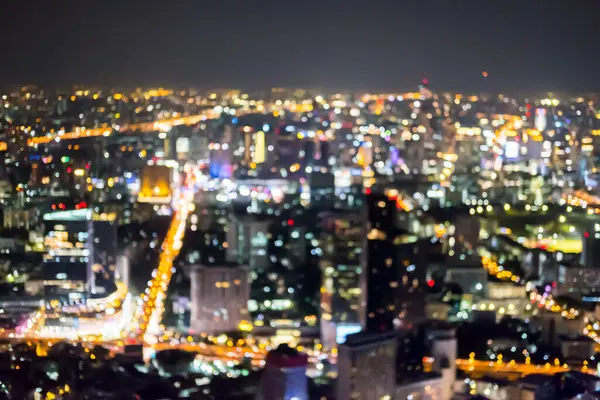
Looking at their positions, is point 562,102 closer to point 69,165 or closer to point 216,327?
point 216,327

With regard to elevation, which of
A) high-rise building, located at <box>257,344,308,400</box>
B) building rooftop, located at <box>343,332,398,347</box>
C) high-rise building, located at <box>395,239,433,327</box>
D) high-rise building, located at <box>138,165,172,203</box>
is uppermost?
high-rise building, located at <box>138,165,172,203</box>

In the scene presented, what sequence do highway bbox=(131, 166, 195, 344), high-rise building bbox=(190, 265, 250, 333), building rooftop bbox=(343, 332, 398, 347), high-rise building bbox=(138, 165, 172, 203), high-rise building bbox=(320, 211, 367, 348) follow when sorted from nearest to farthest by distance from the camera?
building rooftop bbox=(343, 332, 398, 347) < high-rise building bbox=(320, 211, 367, 348) < highway bbox=(131, 166, 195, 344) < high-rise building bbox=(190, 265, 250, 333) < high-rise building bbox=(138, 165, 172, 203)

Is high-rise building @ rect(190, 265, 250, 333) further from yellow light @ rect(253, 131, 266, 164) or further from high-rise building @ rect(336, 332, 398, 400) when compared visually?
yellow light @ rect(253, 131, 266, 164)

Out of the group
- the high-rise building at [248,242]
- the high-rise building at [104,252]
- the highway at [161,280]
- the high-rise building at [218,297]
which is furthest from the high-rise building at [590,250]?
the high-rise building at [104,252]

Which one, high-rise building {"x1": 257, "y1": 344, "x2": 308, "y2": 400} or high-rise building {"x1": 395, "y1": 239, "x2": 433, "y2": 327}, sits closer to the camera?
high-rise building {"x1": 257, "y1": 344, "x2": 308, "y2": 400}

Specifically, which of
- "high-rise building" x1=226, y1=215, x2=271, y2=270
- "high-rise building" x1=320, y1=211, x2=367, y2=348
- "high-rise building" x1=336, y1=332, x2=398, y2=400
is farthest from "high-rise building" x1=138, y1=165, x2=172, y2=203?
"high-rise building" x1=336, y1=332, x2=398, y2=400

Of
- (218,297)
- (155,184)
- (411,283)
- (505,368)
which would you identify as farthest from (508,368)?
(155,184)

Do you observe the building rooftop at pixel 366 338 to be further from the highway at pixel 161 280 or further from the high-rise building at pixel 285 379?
the highway at pixel 161 280
